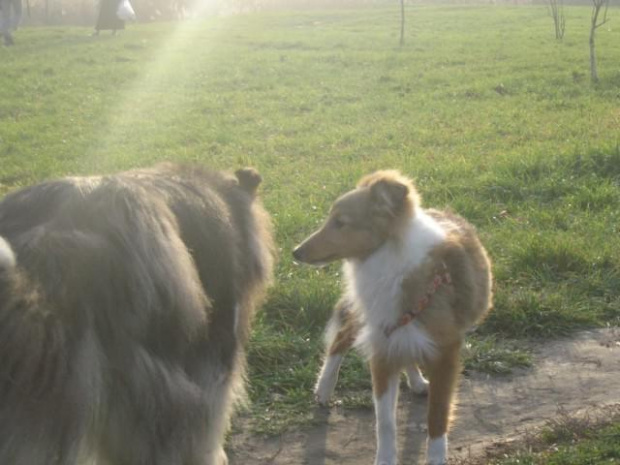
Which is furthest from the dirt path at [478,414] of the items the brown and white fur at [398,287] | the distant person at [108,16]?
the distant person at [108,16]

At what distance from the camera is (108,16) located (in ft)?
84.5

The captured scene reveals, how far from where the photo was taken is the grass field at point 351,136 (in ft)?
19.6

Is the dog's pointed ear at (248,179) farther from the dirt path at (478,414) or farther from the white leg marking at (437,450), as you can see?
the white leg marking at (437,450)

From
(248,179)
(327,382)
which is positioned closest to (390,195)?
(248,179)

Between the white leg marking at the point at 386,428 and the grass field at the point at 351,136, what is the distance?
2.18 ft

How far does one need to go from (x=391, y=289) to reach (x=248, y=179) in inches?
35.5

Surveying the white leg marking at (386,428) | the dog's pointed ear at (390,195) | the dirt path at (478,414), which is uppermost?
the dog's pointed ear at (390,195)

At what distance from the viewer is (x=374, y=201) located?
4438 millimetres

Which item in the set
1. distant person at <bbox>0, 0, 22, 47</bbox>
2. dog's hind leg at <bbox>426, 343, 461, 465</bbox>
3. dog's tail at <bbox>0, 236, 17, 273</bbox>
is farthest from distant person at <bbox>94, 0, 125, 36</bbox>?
dog's tail at <bbox>0, 236, 17, 273</bbox>

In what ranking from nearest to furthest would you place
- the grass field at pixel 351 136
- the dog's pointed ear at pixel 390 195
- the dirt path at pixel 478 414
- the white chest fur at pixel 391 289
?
1. the white chest fur at pixel 391 289
2. the dog's pointed ear at pixel 390 195
3. the dirt path at pixel 478 414
4. the grass field at pixel 351 136

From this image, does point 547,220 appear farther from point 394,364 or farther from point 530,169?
point 394,364

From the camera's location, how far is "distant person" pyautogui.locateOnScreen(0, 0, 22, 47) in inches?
907

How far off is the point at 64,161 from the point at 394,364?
7.30 m

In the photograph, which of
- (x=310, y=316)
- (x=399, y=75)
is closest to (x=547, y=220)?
(x=310, y=316)
